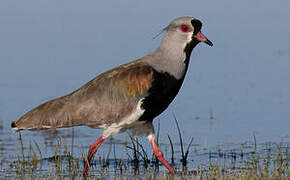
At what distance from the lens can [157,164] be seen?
1019 centimetres

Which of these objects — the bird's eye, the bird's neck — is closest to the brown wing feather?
the bird's neck

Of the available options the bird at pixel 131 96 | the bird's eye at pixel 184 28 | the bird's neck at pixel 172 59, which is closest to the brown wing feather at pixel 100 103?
the bird at pixel 131 96

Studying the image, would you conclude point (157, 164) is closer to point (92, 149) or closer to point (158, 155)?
point (158, 155)

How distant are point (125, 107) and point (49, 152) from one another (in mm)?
2072

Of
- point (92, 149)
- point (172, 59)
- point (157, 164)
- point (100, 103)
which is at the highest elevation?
point (172, 59)

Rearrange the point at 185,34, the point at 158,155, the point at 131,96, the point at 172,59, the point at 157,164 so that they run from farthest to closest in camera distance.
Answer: the point at 157,164
the point at 158,155
the point at 185,34
the point at 172,59
the point at 131,96

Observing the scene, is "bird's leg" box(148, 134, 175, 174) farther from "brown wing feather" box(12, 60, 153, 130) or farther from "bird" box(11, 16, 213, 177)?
"brown wing feather" box(12, 60, 153, 130)

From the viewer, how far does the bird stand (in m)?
9.23

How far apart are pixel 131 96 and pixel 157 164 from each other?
127 centimetres

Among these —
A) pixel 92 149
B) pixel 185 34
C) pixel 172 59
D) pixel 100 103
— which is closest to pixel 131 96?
pixel 100 103

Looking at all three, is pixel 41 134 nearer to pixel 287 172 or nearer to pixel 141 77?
pixel 141 77

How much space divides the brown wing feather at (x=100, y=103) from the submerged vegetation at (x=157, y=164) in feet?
0.91

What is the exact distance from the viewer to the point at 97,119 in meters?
9.38

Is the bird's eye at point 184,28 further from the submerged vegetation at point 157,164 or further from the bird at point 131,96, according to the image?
the submerged vegetation at point 157,164
